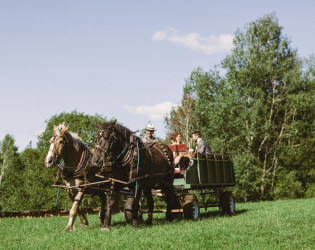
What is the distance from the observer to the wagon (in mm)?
10516

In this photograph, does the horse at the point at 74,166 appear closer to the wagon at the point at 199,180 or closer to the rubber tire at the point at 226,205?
the wagon at the point at 199,180

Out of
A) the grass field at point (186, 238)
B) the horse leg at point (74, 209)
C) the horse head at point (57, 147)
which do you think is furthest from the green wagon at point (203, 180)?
the horse head at point (57, 147)

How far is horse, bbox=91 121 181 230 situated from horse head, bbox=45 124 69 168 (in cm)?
84

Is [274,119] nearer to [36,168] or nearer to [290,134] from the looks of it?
[290,134]

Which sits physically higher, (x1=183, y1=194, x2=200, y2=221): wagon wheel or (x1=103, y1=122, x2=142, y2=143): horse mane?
(x1=103, y1=122, x2=142, y2=143): horse mane

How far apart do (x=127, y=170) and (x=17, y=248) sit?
9.89 ft

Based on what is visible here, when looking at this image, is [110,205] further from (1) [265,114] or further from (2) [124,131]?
(1) [265,114]

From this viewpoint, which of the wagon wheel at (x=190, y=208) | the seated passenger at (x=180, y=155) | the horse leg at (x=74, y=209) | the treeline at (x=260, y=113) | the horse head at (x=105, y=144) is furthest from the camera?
the treeline at (x=260, y=113)

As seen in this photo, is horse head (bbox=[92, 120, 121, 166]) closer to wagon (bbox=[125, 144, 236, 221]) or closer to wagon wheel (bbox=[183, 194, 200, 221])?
wagon (bbox=[125, 144, 236, 221])

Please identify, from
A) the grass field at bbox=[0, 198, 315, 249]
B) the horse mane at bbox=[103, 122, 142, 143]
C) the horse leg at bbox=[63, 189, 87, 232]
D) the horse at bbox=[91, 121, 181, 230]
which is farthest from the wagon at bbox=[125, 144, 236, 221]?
the horse mane at bbox=[103, 122, 142, 143]

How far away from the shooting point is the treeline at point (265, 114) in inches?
1163

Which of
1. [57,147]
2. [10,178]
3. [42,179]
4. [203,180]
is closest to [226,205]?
[203,180]

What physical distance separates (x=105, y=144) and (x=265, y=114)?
2483 cm

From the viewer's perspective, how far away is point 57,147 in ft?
28.8
